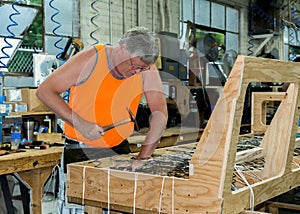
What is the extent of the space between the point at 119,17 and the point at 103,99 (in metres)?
3.39

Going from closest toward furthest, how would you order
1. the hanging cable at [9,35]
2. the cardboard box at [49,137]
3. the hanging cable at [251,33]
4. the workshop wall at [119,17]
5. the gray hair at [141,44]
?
the gray hair at [141,44]
the cardboard box at [49,137]
the hanging cable at [9,35]
the workshop wall at [119,17]
the hanging cable at [251,33]

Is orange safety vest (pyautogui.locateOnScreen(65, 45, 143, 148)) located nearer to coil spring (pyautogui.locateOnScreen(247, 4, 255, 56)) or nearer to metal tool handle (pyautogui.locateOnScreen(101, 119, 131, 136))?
metal tool handle (pyautogui.locateOnScreen(101, 119, 131, 136))

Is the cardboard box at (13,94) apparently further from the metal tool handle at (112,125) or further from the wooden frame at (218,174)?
the wooden frame at (218,174)

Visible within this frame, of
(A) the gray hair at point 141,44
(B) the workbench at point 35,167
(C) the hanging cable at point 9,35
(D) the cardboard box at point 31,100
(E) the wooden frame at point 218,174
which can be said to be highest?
(C) the hanging cable at point 9,35

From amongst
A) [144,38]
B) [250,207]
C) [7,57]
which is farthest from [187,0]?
[250,207]

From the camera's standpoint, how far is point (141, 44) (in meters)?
1.87

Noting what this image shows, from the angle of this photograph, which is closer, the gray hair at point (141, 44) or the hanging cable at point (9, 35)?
the gray hair at point (141, 44)

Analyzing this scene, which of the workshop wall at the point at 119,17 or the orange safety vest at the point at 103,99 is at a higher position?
the workshop wall at the point at 119,17

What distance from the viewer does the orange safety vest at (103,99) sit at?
6.38 feet

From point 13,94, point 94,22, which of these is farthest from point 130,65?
point 94,22

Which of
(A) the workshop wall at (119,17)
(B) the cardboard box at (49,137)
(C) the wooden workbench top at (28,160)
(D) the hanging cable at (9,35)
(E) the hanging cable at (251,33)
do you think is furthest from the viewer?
(E) the hanging cable at (251,33)

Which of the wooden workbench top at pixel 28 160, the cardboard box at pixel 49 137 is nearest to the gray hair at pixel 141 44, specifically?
the wooden workbench top at pixel 28 160

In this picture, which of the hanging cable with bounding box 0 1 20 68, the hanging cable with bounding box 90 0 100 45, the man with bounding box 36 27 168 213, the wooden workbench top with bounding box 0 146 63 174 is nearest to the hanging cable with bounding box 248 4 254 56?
the hanging cable with bounding box 90 0 100 45

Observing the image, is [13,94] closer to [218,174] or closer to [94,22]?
[94,22]
